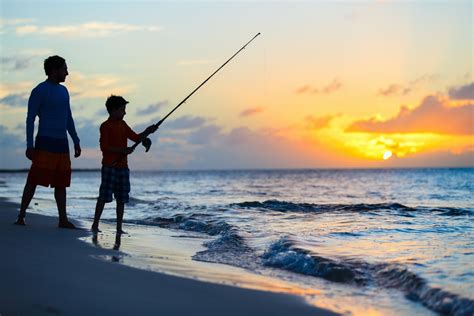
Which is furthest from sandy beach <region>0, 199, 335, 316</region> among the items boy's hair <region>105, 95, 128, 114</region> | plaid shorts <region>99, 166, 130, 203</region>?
boy's hair <region>105, 95, 128, 114</region>

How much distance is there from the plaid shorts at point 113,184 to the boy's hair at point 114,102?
2.27ft

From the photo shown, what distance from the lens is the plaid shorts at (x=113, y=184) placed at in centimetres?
693

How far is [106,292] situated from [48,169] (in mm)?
3284

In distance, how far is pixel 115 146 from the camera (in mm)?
6891

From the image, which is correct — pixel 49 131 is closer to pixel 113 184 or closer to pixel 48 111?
pixel 48 111

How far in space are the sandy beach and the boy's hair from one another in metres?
2.35

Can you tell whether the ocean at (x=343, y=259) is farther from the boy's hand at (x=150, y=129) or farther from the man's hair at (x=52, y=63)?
the man's hair at (x=52, y=63)

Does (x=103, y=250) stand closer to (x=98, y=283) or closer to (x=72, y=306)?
(x=98, y=283)

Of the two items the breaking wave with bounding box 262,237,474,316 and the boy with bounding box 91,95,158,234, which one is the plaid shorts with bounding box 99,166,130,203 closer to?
the boy with bounding box 91,95,158,234

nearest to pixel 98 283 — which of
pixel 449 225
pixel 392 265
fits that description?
pixel 392 265

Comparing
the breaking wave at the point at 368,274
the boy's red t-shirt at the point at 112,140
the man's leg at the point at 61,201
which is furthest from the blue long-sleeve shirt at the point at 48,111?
the breaking wave at the point at 368,274

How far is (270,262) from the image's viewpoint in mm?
5727

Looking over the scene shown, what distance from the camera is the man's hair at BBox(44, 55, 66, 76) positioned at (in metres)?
6.58

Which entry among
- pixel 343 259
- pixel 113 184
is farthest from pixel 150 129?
pixel 343 259
